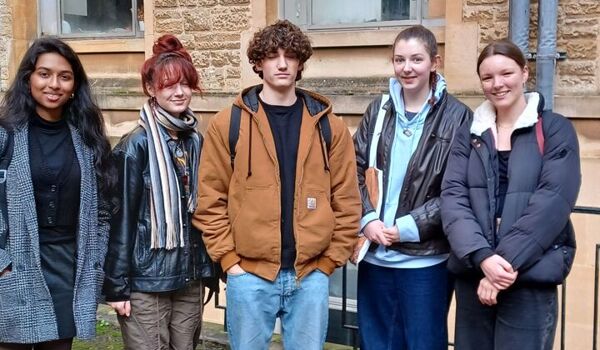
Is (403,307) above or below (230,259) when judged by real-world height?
below

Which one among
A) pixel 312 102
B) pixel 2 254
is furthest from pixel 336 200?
pixel 2 254

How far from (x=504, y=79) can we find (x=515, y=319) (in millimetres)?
945

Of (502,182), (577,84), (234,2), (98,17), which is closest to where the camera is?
(502,182)

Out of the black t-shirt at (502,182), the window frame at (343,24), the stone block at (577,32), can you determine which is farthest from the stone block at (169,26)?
the black t-shirt at (502,182)

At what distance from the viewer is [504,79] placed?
2.80 m

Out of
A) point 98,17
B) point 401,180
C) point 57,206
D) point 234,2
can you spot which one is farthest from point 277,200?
point 98,17

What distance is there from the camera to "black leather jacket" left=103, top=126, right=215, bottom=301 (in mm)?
3010

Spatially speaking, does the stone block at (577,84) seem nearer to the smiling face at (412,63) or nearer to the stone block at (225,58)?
the stone block at (225,58)

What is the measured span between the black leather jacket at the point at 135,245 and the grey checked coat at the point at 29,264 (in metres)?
0.12

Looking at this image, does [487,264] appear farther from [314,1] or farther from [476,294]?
[314,1]

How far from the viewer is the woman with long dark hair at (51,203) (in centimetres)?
274

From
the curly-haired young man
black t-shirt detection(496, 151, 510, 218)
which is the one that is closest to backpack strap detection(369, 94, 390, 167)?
the curly-haired young man

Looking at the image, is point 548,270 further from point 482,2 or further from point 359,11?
point 359,11

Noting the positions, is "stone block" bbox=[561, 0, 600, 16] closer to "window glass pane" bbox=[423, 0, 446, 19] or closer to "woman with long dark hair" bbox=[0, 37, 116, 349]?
"window glass pane" bbox=[423, 0, 446, 19]
